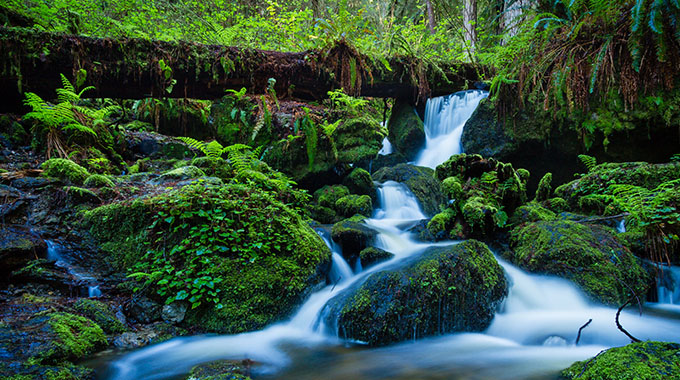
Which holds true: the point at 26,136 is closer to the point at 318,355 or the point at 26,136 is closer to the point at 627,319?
the point at 318,355

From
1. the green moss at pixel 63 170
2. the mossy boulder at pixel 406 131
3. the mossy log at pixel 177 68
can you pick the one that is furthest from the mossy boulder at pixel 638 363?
the mossy boulder at pixel 406 131

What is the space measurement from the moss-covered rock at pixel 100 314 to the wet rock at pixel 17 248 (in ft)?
2.55

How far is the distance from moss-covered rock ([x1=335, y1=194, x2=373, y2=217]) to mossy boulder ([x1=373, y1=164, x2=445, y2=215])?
151 cm

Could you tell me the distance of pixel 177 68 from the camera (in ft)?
23.2

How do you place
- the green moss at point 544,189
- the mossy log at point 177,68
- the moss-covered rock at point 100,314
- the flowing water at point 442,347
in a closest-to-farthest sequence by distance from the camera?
the flowing water at point 442,347
the moss-covered rock at point 100,314
the mossy log at point 177,68
the green moss at point 544,189

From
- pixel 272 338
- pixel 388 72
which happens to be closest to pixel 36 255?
pixel 272 338

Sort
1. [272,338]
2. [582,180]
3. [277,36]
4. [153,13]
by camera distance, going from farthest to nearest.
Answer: [277,36]
[153,13]
[582,180]
[272,338]

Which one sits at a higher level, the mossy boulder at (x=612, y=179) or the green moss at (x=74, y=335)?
the mossy boulder at (x=612, y=179)

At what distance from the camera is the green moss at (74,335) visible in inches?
101

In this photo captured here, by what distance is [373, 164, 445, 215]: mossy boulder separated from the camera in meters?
8.12

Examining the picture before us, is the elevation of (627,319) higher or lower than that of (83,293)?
lower

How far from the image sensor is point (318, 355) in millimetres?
3146

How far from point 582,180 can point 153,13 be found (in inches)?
486

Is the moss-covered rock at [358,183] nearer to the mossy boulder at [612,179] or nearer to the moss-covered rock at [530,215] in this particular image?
the moss-covered rock at [530,215]
